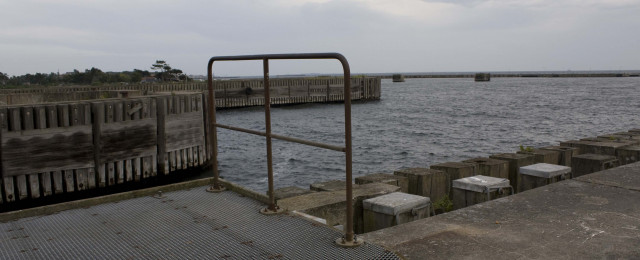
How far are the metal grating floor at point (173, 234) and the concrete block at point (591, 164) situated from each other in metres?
6.31

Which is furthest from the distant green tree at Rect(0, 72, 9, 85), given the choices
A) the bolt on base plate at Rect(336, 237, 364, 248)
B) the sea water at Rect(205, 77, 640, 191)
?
the bolt on base plate at Rect(336, 237, 364, 248)

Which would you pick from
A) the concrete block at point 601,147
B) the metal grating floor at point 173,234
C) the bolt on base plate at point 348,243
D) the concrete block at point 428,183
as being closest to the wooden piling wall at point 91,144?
the metal grating floor at point 173,234

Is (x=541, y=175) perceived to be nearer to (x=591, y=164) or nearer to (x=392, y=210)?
(x=591, y=164)

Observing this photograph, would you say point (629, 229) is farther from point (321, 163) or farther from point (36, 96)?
point (36, 96)

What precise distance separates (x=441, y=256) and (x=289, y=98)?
58215mm

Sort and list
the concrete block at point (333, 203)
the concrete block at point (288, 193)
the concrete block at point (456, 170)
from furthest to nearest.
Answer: the concrete block at point (456, 170)
the concrete block at point (288, 193)
the concrete block at point (333, 203)

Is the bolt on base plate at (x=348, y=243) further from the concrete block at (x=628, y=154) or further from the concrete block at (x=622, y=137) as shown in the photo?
the concrete block at (x=622, y=137)

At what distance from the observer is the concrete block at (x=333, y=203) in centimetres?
570

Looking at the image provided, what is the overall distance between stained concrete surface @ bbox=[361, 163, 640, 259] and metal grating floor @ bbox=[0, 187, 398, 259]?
0.75 m

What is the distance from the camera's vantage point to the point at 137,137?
13.8 m

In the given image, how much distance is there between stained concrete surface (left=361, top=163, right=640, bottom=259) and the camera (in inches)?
169

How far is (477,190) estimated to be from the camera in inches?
261

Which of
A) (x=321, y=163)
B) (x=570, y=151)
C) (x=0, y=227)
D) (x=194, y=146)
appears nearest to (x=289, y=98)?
(x=321, y=163)

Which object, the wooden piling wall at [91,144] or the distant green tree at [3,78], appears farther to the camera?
the distant green tree at [3,78]
